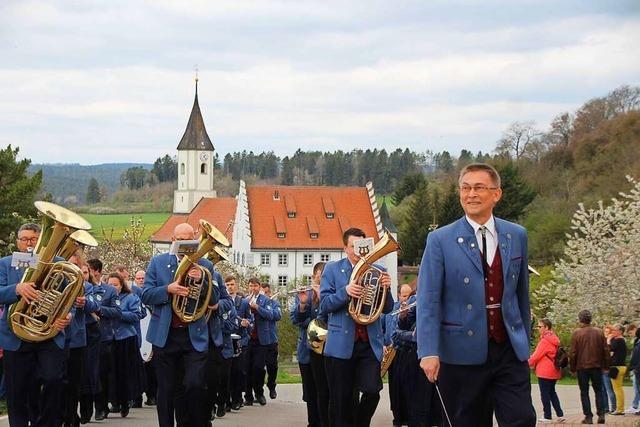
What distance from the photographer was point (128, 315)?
16.1 meters

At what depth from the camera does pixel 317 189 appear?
407 ft

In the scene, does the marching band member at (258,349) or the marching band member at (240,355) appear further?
the marching band member at (258,349)

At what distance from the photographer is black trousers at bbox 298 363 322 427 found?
1520 centimetres

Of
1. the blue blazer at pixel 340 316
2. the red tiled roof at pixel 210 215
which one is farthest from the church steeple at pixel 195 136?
the blue blazer at pixel 340 316

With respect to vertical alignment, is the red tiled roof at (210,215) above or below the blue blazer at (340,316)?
above

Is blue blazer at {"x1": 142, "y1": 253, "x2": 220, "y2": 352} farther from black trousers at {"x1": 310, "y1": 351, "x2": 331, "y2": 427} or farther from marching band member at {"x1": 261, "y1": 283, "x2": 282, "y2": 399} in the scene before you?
marching band member at {"x1": 261, "y1": 283, "x2": 282, "y2": 399}

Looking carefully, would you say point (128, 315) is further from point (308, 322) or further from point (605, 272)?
point (605, 272)

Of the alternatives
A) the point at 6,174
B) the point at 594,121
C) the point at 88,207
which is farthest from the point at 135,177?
the point at 6,174

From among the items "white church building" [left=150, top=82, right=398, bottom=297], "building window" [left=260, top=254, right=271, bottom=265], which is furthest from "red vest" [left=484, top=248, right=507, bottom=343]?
"building window" [left=260, top=254, right=271, bottom=265]

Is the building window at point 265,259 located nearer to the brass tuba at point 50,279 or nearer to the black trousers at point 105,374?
the black trousers at point 105,374

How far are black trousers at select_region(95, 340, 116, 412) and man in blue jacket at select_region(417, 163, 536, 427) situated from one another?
856 centimetres

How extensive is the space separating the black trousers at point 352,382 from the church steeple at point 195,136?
152047mm

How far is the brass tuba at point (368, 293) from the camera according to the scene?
40.2 ft

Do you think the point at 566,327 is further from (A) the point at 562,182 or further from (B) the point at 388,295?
(A) the point at 562,182
